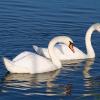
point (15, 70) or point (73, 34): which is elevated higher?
point (73, 34)

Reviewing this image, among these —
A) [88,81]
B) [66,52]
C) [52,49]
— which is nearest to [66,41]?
[52,49]

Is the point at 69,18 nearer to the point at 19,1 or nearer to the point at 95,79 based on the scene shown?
the point at 19,1

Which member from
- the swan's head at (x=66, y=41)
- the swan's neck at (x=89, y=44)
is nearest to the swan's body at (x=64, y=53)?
the swan's neck at (x=89, y=44)

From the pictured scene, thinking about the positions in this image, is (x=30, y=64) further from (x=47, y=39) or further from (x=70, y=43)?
(x=47, y=39)

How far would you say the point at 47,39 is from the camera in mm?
23891

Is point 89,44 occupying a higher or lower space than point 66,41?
higher

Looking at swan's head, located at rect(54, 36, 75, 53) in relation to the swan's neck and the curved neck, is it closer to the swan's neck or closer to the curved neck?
the curved neck

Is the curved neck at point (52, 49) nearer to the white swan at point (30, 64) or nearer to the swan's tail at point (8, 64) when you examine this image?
the white swan at point (30, 64)

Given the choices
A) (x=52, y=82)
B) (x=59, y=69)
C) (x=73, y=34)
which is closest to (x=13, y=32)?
(x=73, y=34)

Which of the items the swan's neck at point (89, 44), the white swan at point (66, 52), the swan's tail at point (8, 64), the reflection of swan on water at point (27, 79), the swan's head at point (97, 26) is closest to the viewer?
the reflection of swan on water at point (27, 79)

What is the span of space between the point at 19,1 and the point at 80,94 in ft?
44.0

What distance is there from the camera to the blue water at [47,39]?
58.8 feet

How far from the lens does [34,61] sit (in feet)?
66.9

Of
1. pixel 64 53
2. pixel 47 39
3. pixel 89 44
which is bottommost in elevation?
pixel 64 53
